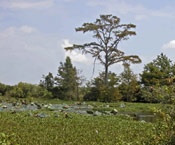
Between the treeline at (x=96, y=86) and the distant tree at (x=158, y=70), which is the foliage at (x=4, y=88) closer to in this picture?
the treeline at (x=96, y=86)

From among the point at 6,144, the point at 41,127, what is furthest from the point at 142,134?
the point at 6,144

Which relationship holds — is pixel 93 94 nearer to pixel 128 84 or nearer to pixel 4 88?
pixel 128 84

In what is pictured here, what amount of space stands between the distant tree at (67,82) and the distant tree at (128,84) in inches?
214

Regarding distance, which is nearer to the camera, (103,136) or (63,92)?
(103,136)

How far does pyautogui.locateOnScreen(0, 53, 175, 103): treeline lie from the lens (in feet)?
90.1

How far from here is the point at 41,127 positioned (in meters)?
7.28

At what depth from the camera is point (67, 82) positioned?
29859 millimetres

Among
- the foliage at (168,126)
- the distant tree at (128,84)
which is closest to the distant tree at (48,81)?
the distant tree at (128,84)

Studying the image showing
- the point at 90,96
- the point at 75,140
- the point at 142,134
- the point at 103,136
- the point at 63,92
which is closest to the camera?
the point at 75,140

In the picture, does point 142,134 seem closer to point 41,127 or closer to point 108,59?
point 41,127

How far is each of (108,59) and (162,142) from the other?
24219 millimetres

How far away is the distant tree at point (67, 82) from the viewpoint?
29.8 m

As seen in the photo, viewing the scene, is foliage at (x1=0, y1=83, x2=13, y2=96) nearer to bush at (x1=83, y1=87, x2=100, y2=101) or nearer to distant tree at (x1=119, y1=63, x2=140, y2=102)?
bush at (x1=83, y1=87, x2=100, y2=101)

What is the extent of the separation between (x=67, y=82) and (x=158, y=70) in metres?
10.9
